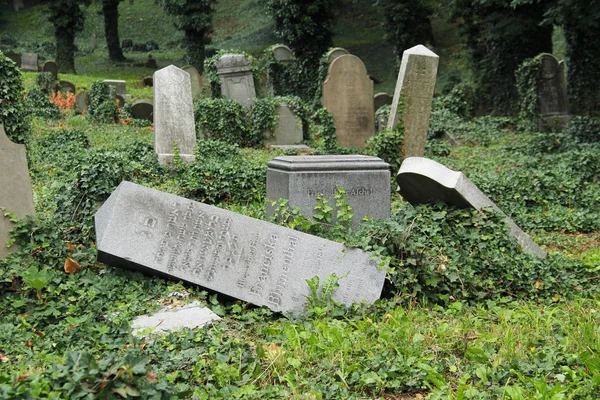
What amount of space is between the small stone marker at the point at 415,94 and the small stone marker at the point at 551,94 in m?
7.44

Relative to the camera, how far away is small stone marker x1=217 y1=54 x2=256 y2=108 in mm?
17375

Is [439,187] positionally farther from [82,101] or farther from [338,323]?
[82,101]

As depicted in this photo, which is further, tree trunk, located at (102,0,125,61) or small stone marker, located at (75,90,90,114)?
tree trunk, located at (102,0,125,61)

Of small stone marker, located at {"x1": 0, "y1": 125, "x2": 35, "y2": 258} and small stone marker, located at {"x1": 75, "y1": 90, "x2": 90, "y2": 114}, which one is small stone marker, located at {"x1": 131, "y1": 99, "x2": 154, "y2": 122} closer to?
small stone marker, located at {"x1": 75, "y1": 90, "x2": 90, "y2": 114}

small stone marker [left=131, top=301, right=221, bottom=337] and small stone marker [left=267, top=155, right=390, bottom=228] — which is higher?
small stone marker [left=267, top=155, right=390, bottom=228]

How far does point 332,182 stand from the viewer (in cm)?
681

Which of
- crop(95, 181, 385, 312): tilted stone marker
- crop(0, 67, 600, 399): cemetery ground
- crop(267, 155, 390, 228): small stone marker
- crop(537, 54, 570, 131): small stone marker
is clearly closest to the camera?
crop(0, 67, 600, 399): cemetery ground

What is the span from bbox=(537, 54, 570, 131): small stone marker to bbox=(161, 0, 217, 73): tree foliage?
678 inches

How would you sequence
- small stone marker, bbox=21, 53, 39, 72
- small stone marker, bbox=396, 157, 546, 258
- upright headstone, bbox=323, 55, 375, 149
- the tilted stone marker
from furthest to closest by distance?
small stone marker, bbox=21, 53, 39, 72
upright headstone, bbox=323, 55, 375, 149
small stone marker, bbox=396, 157, 546, 258
the tilted stone marker

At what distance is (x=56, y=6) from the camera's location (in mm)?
30516

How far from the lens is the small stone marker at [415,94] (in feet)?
34.3

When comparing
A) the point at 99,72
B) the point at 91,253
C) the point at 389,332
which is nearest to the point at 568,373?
the point at 389,332

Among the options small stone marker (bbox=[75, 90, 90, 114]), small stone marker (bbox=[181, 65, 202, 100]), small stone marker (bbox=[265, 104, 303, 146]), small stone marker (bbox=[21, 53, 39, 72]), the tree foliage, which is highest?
the tree foliage

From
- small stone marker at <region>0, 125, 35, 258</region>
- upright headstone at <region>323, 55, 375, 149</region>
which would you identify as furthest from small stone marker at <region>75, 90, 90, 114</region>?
small stone marker at <region>0, 125, 35, 258</region>
